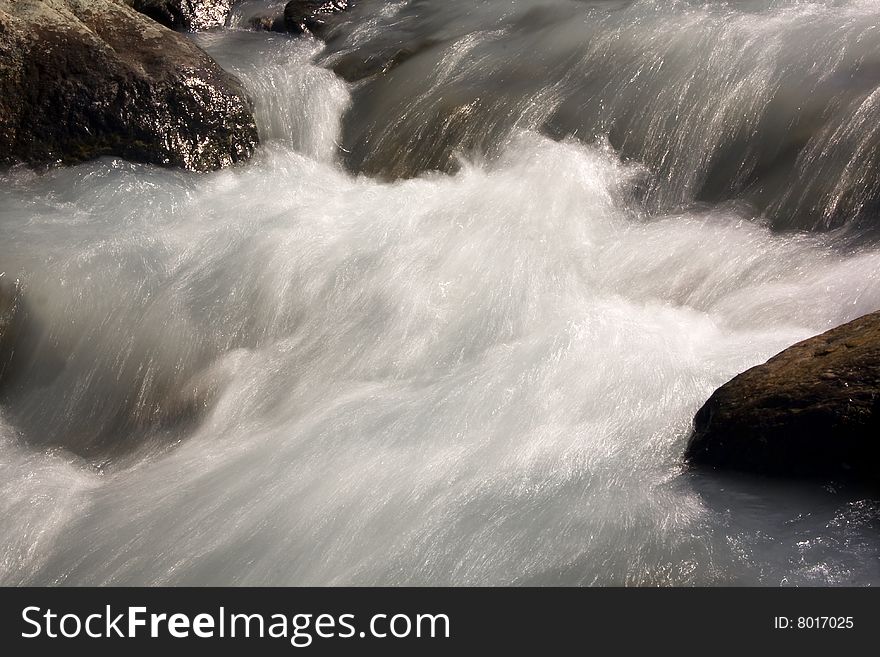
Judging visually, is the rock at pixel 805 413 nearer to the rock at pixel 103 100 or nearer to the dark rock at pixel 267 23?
the rock at pixel 103 100

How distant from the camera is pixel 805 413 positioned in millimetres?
4086

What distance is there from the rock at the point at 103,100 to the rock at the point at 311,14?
2242 mm

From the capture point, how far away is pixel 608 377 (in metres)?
5.02

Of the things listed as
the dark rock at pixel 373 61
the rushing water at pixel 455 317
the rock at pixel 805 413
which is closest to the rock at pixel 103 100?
the rushing water at pixel 455 317

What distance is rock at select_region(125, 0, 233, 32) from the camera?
9.76 meters

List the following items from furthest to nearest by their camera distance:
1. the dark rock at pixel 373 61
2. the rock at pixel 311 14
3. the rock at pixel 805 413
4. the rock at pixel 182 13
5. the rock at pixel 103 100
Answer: the rock at pixel 182 13 → the rock at pixel 311 14 → the dark rock at pixel 373 61 → the rock at pixel 103 100 → the rock at pixel 805 413

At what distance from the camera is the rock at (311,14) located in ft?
31.5

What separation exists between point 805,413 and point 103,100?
207 inches

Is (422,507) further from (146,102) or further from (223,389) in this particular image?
(146,102)

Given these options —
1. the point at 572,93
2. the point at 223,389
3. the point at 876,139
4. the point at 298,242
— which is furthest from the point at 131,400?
the point at 876,139

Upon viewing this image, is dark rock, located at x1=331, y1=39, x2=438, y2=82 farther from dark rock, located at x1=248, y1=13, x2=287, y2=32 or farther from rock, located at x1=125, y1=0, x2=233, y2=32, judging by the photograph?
rock, located at x1=125, y1=0, x2=233, y2=32

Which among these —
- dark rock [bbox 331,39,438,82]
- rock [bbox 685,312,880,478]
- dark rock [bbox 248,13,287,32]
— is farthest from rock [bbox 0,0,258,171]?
rock [bbox 685,312,880,478]
